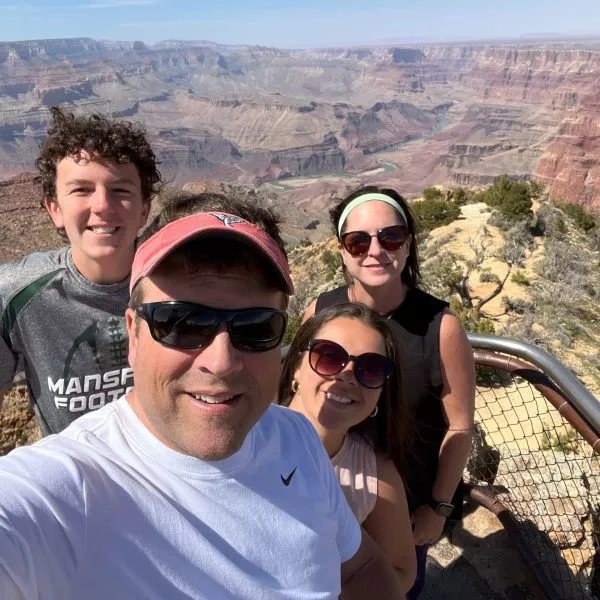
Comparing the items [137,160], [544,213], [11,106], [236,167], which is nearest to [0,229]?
[544,213]

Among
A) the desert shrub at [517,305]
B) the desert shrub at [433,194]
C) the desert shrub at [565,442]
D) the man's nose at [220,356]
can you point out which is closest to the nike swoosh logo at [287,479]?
the man's nose at [220,356]

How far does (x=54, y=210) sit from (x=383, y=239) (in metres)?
1.48

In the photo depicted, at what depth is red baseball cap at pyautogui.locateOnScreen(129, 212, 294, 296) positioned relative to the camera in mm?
1118

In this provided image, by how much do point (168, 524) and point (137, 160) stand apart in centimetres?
158

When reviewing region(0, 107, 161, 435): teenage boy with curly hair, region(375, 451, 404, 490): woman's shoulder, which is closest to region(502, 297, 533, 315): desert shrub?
region(375, 451, 404, 490): woman's shoulder

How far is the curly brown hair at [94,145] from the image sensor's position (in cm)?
195

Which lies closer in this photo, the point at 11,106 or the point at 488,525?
the point at 488,525

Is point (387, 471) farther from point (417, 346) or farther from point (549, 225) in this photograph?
point (549, 225)

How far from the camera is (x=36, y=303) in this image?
186 cm

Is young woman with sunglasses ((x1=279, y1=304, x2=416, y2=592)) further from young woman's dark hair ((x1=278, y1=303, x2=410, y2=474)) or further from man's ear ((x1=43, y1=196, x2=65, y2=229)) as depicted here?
man's ear ((x1=43, y1=196, x2=65, y2=229))

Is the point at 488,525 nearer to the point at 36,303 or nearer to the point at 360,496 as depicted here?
the point at 360,496

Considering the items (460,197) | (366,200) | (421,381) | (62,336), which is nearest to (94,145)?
(62,336)

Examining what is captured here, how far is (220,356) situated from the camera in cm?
108

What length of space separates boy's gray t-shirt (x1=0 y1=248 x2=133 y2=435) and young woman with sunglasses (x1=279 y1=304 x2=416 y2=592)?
2.52ft
